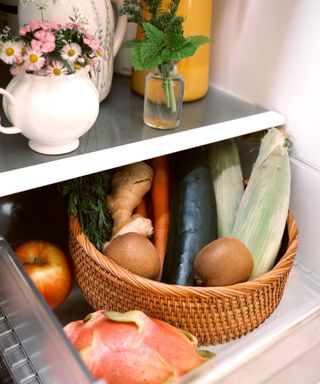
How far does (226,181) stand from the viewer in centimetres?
86

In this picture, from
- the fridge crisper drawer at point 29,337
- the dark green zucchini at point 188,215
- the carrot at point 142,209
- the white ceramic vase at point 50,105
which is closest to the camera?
the fridge crisper drawer at point 29,337

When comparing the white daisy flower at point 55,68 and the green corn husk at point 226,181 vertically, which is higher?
the white daisy flower at point 55,68

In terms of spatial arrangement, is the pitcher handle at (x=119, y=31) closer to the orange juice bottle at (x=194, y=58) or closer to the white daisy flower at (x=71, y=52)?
the orange juice bottle at (x=194, y=58)

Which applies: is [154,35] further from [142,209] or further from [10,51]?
[142,209]

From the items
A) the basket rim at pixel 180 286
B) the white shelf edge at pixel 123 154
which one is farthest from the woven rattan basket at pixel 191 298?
the white shelf edge at pixel 123 154

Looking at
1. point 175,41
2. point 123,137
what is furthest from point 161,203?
point 175,41

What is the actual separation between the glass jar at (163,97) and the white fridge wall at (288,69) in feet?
0.70

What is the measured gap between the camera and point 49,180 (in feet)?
2.05

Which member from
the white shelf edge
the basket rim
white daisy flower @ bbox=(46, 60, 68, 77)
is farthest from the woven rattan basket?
white daisy flower @ bbox=(46, 60, 68, 77)

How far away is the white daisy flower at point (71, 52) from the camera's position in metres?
0.56

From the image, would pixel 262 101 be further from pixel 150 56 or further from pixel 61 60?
pixel 61 60

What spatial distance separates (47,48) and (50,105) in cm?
7

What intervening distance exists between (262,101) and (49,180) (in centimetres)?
46

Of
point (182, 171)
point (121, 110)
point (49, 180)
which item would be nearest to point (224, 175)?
point (182, 171)
